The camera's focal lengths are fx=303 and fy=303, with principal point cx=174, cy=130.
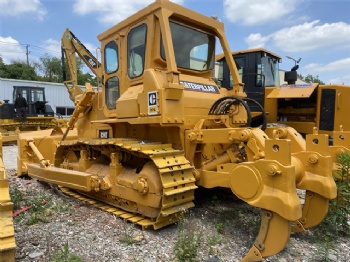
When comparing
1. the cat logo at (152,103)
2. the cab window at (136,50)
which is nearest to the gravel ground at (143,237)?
the cat logo at (152,103)

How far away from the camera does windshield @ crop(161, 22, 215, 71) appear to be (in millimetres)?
4391

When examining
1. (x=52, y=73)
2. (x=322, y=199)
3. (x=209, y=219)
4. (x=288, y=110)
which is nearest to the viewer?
(x=322, y=199)

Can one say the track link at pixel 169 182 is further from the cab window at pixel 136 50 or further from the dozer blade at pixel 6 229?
the dozer blade at pixel 6 229

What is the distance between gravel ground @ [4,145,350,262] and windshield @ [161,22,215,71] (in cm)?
217

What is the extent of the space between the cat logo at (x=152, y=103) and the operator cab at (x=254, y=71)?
4.88m

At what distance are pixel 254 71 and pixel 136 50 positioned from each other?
15.2 ft

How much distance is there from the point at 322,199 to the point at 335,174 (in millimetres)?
550

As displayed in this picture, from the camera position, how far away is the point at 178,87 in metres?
3.76

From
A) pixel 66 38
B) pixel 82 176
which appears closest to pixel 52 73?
pixel 66 38

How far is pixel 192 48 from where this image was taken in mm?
4641

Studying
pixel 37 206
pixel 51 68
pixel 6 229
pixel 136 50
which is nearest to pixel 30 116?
pixel 37 206

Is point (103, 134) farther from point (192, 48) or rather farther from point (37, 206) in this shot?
point (192, 48)

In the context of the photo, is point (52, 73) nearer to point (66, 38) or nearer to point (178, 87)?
point (66, 38)

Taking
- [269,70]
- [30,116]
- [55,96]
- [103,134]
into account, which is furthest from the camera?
[55,96]
